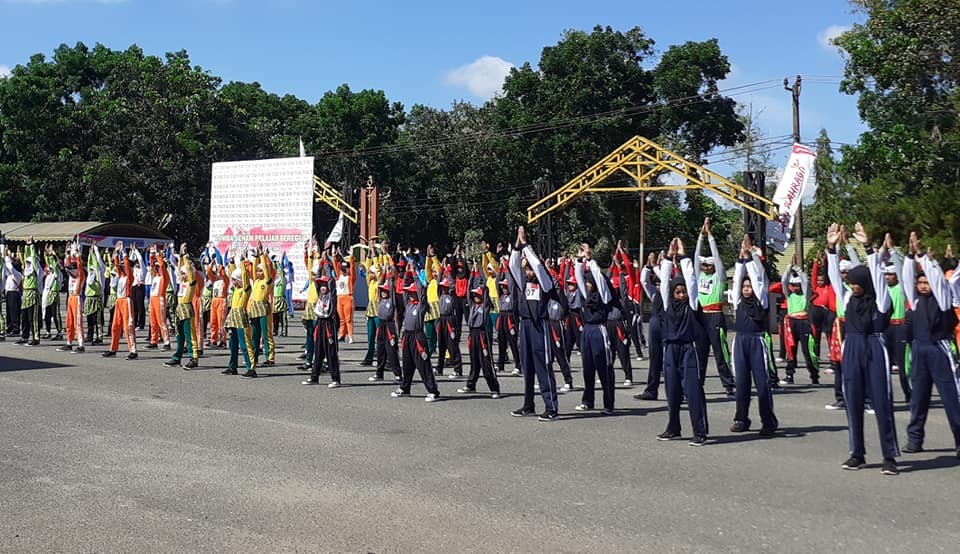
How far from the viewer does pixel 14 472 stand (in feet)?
25.0

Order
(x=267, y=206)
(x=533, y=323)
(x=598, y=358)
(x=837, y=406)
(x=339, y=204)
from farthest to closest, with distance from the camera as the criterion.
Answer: (x=339, y=204) < (x=267, y=206) < (x=837, y=406) < (x=598, y=358) < (x=533, y=323)

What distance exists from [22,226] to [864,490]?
40.2 meters

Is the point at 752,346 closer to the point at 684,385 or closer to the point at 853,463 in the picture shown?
the point at 684,385

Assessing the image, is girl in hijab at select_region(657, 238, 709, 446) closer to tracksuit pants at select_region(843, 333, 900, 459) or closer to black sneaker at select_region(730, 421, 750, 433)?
black sneaker at select_region(730, 421, 750, 433)

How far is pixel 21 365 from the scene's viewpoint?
50.8 ft

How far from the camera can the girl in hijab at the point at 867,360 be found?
7.98 meters

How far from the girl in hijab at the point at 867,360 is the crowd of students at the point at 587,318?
0.01 m

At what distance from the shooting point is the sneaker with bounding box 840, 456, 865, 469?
314 inches

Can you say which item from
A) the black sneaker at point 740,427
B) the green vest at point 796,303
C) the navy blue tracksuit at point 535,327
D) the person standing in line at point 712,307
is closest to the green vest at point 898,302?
the person standing in line at point 712,307

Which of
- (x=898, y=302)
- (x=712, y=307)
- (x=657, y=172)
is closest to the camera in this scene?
(x=898, y=302)

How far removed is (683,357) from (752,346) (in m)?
0.88

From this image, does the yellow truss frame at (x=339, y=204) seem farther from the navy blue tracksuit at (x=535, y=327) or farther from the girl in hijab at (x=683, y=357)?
the girl in hijab at (x=683, y=357)

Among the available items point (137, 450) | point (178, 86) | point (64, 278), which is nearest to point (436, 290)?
point (137, 450)

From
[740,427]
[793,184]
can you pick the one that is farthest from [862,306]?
[793,184]
